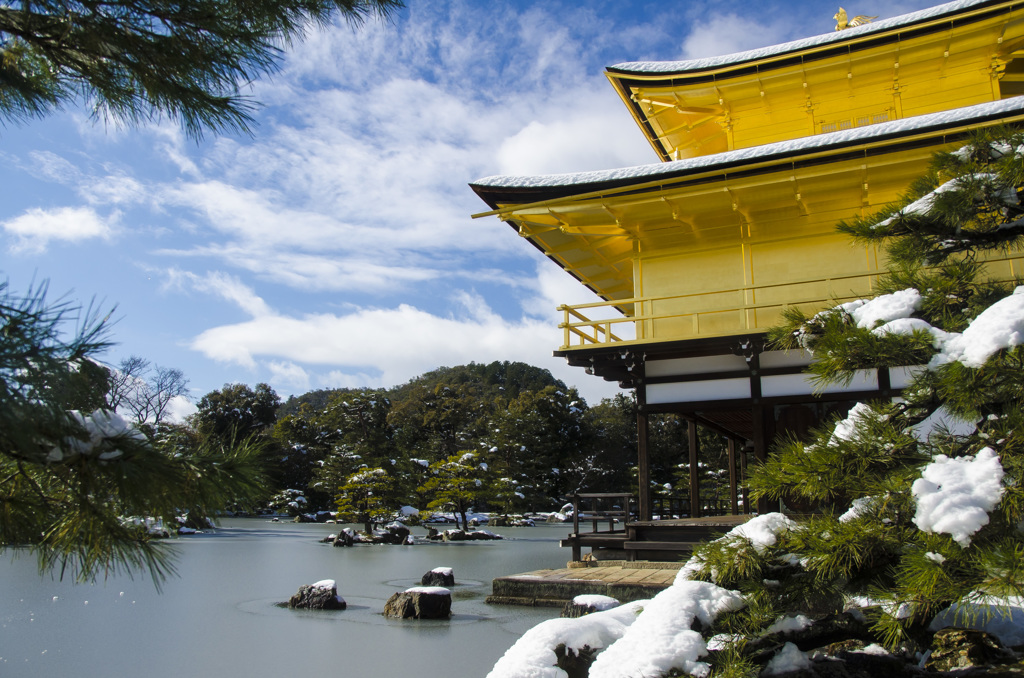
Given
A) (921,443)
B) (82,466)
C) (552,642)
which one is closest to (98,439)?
(82,466)

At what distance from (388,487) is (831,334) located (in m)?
20.6

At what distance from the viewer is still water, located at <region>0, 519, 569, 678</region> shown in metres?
4.94

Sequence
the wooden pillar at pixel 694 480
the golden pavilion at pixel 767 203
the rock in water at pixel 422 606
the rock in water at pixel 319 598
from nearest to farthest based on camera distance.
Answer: the rock in water at pixel 422 606 → the rock in water at pixel 319 598 → the golden pavilion at pixel 767 203 → the wooden pillar at pixel 694 480

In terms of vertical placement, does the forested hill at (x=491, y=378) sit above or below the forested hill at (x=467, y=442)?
above

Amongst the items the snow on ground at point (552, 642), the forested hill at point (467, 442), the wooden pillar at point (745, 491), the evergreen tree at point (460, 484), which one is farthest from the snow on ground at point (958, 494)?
the forested hill at point (467, 442)

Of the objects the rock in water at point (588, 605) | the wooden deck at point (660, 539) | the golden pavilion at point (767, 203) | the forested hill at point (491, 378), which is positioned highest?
the forested hill at point (491, 378)

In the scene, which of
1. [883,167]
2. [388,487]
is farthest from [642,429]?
[388,487]

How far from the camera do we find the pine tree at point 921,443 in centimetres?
235

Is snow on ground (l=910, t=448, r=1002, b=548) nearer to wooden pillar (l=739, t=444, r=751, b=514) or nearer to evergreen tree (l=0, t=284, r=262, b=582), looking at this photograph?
wooden pillar (l=739, t=444, r=751, b=514)

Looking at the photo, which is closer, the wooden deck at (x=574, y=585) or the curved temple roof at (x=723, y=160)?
the wooden deck at (x=574, y=585)

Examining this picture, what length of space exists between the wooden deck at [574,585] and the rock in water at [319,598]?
1.69 metres

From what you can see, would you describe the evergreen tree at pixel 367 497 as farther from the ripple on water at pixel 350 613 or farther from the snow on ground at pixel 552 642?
the snow on ground at pixel 552 642

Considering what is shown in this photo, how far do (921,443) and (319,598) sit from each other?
21.0 ft

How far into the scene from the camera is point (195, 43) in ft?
7.44
